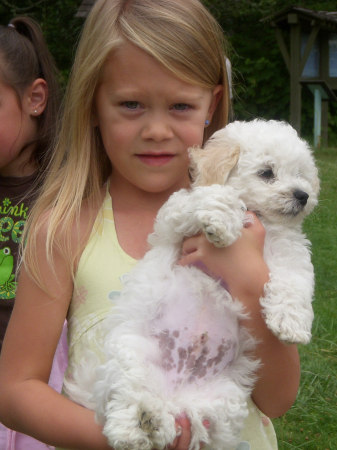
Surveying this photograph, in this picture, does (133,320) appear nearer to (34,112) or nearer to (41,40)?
(34,112)

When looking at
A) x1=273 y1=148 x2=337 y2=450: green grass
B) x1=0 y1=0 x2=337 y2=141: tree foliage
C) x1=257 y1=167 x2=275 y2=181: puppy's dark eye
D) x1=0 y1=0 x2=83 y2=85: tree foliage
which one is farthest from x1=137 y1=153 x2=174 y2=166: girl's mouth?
x1=0 y1=0 x2=83 y2=85: tree foliage

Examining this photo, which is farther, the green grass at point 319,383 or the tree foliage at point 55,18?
the tree foliage at point 55,18

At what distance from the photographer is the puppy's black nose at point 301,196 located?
2721mm

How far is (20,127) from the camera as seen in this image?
388cm

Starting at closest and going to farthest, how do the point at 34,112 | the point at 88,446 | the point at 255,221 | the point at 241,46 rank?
the point at 88,446, the point at 255,221, the point at 34,112, the point at 241,46

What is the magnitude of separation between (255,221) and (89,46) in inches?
37.9

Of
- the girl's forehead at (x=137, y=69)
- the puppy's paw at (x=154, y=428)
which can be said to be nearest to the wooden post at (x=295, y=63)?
the girl's forehead at (x=137, y=69)

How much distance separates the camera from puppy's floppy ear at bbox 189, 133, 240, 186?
8.98 ft

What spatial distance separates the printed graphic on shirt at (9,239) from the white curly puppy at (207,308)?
118 centimetres

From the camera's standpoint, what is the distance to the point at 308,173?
9.45 ft

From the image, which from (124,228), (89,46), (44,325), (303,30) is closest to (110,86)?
(89,46)

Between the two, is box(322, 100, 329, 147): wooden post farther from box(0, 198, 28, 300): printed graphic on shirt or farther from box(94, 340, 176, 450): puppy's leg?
box(94, 340, 176, 450): puppy's leg

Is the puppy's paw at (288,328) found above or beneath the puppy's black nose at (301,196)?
beneath

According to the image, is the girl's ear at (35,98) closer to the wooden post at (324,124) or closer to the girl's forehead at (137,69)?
the girl's forehead at (137,69)
